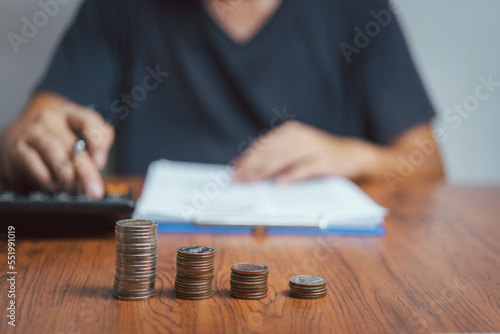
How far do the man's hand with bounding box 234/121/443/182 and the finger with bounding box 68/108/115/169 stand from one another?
34 centimetres

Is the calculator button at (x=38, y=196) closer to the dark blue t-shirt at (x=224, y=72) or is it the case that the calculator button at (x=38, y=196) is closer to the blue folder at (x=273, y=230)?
the blue folder at (x=273, y=230)

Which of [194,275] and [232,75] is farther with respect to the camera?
[232,75]

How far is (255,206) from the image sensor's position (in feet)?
2.73

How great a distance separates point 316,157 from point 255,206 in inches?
18.6

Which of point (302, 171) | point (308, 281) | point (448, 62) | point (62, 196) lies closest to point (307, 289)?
point (308, 281)

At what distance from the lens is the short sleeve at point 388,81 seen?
1.59m

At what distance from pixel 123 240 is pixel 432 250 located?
41 centimetres

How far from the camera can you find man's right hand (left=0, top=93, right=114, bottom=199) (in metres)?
0.81

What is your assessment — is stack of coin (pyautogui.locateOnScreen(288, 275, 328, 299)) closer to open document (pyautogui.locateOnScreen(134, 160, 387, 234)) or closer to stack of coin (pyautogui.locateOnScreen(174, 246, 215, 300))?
stack of coin (pyautogui.locateOnScreen(174, 246, 215, 300))

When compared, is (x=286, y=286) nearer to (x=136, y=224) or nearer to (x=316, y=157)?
(x=136, y=224)

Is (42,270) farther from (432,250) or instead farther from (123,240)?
(432,250)

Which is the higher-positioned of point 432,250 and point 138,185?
point 432,250

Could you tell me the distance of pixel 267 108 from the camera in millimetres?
1673

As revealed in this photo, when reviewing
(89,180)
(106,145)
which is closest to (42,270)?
(89,180)
